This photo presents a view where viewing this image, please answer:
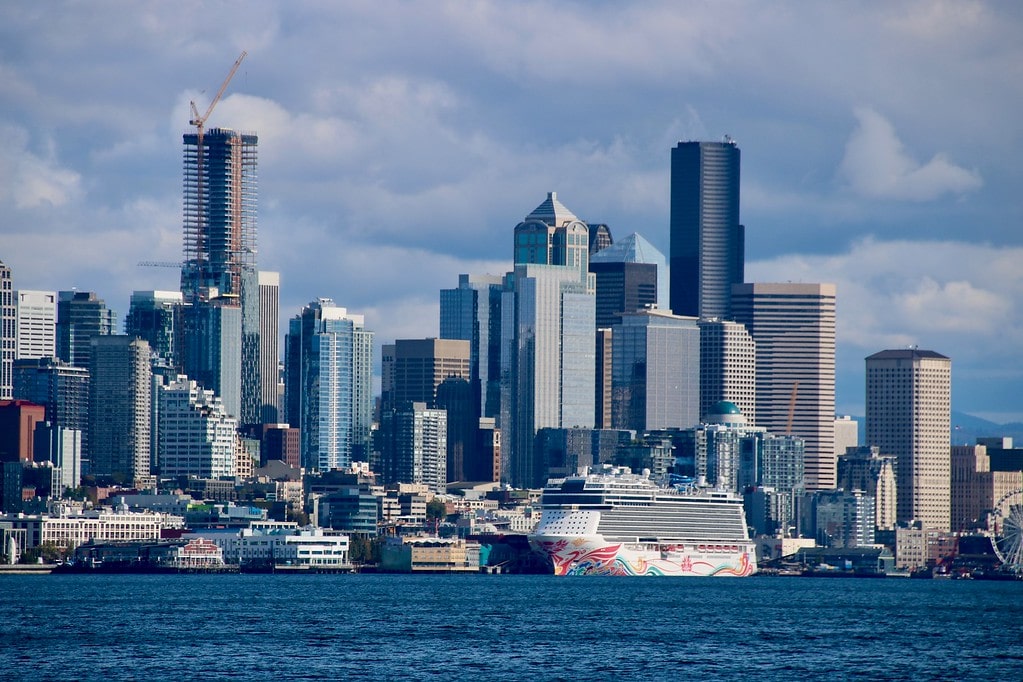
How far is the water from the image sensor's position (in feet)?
357

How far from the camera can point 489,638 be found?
12750 centimetres

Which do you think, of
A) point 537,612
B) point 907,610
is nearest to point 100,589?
point 537,612

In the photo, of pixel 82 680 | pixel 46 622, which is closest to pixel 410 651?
pixel 82 680

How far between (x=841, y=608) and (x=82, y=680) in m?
83.9

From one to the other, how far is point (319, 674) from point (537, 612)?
5275 cm

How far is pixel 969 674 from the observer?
10975 centimetres

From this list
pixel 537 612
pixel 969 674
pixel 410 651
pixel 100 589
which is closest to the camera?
pixel 969 674

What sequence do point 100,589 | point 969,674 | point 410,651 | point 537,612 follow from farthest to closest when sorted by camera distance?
point 100,589, point 537,612, point 410,651, point 969,674

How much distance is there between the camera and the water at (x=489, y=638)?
109m

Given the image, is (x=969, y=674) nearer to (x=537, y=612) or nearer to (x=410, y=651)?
(x=410, y=651)

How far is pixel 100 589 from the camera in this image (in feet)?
633

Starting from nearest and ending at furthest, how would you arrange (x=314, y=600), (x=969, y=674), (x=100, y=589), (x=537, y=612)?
→ (x=969, y=674)
(x=537, y=612)
(x=314, y=600)
(x=100, y=589)

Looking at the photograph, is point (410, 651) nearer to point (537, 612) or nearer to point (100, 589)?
point (537, 612)

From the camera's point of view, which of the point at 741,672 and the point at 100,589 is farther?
the point at 100,589
